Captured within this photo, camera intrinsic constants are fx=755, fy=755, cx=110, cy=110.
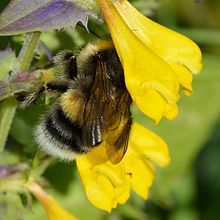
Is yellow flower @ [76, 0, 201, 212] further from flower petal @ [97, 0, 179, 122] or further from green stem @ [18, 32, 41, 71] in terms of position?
green stem @ [18, 32, 41, 71]

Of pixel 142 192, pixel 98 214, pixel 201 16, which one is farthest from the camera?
pixel 201 16

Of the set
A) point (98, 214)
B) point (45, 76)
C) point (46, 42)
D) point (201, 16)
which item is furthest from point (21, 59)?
point (201, 16)

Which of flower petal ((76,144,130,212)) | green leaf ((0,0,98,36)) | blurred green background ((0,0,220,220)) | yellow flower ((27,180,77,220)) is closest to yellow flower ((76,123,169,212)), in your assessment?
flower petal ((76,144,130,212))

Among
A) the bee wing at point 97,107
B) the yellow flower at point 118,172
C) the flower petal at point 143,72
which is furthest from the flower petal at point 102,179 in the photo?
the flower petal at point 143,72

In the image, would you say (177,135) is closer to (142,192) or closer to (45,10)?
(142,192)

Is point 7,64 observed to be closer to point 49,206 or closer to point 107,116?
point 107,116

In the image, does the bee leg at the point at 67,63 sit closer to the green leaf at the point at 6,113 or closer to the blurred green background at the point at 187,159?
the green leaf at the point at 6,113
